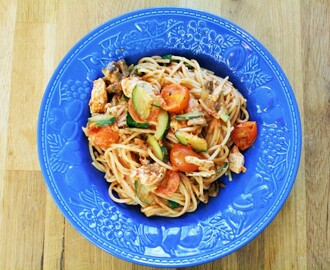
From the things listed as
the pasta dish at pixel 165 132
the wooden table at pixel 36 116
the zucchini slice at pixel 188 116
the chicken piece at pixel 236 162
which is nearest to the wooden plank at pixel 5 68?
the wooden table at pixel 36 116

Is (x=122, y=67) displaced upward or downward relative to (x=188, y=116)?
upward

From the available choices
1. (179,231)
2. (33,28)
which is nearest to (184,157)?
(179,231)

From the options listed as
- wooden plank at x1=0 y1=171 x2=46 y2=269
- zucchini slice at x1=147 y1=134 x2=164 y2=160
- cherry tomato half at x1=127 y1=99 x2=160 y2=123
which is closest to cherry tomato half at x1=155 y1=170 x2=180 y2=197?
zucchini slice at x1=147 y1=134 x2=164 y2=160

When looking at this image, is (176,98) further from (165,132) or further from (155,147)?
(155,147)

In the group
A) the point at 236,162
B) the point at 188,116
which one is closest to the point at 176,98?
the point at 188,116

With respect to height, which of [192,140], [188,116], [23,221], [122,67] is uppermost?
[122,67]

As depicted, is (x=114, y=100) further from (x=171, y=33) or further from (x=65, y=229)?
(x=65, y=229)
